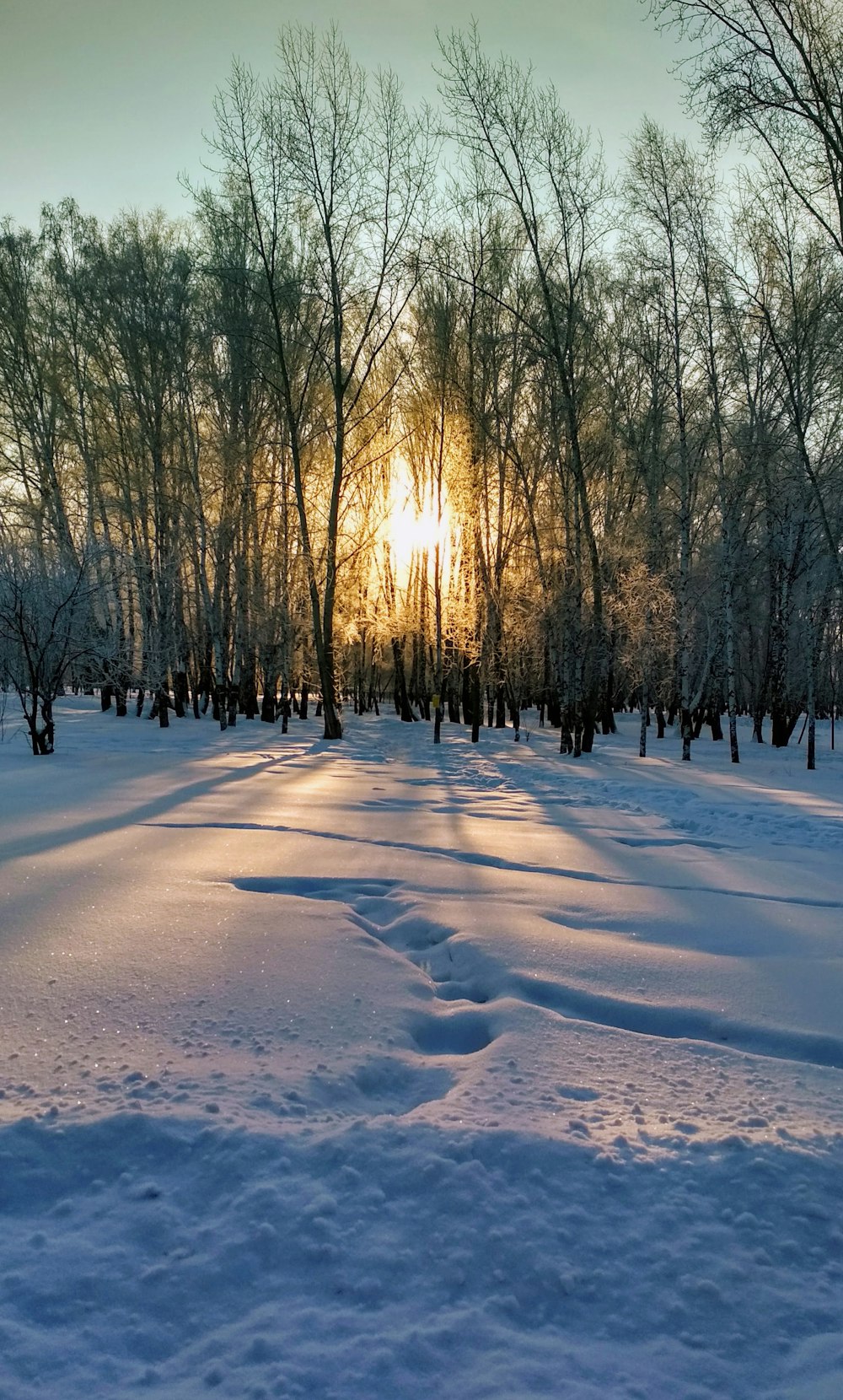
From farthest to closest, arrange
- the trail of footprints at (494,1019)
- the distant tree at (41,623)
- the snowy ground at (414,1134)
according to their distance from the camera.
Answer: the distant tree at (41,623) < the trail of footprints at (494,1019) < the snowy ground at (414,1134)

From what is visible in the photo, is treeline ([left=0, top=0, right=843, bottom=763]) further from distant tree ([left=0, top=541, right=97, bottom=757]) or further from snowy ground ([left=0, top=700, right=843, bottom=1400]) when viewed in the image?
snowy ground ([left=0, top=700, right=843, bottom=1400])

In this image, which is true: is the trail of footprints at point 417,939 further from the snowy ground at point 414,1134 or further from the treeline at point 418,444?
the treeline at point 418,444

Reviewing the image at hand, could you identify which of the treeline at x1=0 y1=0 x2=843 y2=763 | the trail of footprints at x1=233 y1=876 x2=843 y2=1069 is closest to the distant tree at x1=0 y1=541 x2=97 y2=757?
the treeline at x1=0 y1=0 x2=843 y2=763

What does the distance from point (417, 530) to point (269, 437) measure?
15.8 ft

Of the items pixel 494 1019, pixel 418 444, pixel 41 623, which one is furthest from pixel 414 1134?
pixel 418 444

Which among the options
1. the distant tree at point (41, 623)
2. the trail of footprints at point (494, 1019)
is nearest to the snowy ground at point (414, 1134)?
the trail of footprints at point (494, 1019)

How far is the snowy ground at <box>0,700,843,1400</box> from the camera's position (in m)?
1.29

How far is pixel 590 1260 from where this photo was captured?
148cm

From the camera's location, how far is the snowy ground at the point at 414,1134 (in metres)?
1.29

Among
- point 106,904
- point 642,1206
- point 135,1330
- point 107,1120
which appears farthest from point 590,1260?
point 106,904

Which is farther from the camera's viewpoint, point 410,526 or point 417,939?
point 410,526

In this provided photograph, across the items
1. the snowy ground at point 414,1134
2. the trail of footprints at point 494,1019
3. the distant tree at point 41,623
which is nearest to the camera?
the snowy ground at point 414,1134

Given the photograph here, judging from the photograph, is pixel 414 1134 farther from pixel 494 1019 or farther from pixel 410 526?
pixel 410 526

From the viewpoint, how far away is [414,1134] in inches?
71.6
